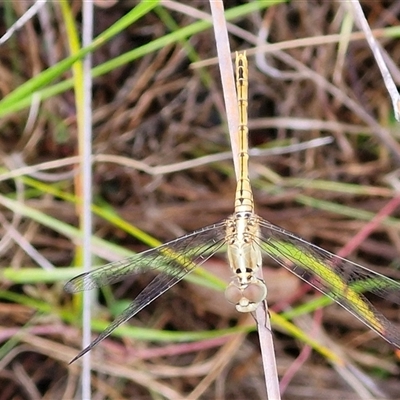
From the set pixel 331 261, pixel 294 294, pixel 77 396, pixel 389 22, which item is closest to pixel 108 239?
pixel 77 396

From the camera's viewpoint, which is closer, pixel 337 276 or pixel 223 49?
pixel 223 49

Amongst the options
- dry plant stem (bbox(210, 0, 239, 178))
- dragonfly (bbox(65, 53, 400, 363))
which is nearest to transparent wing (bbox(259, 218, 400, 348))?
dragonfly (bbox(65, 53, 400, 363))

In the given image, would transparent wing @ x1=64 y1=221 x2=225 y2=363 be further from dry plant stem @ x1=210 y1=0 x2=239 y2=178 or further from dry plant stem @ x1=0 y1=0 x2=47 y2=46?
dry plant stem @ x1=0 y1=0 x2=47 y2=46

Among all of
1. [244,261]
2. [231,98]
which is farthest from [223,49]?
[244,261]

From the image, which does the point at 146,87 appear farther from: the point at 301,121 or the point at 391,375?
the point at 391,375

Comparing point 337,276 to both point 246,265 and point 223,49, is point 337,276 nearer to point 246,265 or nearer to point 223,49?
point 246,265

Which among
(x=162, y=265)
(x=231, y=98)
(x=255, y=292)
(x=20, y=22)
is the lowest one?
(x=255, y=292)

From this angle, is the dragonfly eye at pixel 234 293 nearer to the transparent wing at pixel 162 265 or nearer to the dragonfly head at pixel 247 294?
the dragonfly head at pixel 247 294
